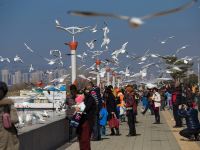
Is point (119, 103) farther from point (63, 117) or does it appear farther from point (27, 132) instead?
point (27, 132)

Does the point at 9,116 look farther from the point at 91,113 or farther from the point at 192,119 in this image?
the point at 192,119

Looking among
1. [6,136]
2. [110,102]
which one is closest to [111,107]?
[110,102]

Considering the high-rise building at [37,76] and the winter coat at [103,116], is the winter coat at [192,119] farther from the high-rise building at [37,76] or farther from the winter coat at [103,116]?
the high-rise building at [37,76]

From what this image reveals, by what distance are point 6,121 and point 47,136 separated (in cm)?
536

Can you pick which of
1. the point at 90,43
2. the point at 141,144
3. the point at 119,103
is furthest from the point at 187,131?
the point at 90,43

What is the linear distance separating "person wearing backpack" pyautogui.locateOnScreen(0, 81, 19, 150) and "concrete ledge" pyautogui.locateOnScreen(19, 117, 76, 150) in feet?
7.03

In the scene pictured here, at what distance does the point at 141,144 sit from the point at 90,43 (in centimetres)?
965

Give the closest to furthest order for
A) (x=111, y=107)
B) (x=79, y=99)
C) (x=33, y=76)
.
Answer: (x=79, y=99) → (x=111, y=107) → (x=33, y=76)

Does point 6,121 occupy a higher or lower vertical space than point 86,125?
higher

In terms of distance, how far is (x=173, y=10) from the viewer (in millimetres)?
3307

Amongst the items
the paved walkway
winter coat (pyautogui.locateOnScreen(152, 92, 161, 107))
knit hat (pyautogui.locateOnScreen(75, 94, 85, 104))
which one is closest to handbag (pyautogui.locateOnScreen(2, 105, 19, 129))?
knit hat (pyautogui.locateOnScreen(75, 94, 85, 104))

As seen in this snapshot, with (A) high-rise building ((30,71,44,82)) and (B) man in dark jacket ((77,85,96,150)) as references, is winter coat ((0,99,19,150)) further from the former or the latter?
(A) high-rise building ((30,71,44,82))

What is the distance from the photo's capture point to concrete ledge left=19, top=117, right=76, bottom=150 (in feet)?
32.4

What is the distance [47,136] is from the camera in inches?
485
